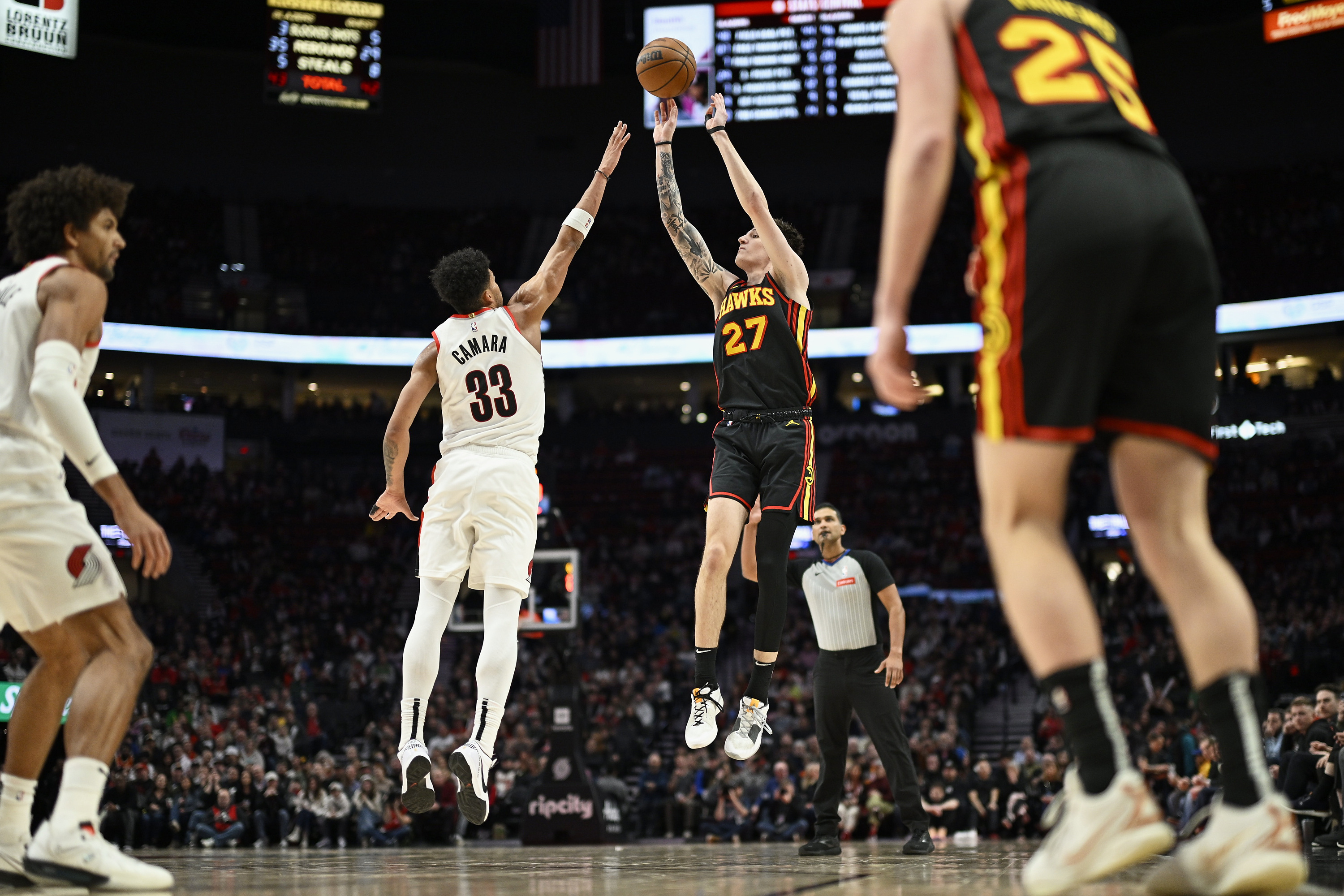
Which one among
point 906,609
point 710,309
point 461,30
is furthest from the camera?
point 461,30

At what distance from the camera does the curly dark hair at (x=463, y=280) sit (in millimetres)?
6504

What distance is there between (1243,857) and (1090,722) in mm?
402

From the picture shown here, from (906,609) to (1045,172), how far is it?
24.1m

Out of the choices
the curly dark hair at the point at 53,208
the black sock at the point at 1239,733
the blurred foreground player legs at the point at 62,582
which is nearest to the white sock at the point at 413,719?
the blurred foreground player legs at the point at 62,582

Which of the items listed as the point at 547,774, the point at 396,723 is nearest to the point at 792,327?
the point at 547,774

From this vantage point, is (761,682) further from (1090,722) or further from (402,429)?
(1090,722)

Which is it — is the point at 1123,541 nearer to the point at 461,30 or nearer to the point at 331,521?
the point at 331,521

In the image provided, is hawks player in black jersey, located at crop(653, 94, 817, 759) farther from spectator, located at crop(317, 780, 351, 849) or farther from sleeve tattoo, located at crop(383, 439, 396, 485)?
spectator, located at crop(317, 780, 351, 849)

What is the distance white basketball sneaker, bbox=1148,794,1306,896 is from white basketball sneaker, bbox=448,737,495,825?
3857mm

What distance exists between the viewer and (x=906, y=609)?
26219mm

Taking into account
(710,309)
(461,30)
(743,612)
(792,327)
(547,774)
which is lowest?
(547,774)

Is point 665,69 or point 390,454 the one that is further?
point 665,69

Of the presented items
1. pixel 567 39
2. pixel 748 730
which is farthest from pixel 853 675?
pixel 567 39

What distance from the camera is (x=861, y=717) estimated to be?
8867mm
